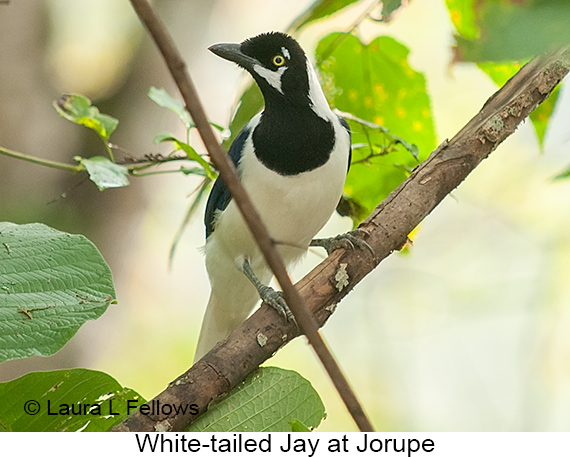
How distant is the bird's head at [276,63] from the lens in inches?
63.3

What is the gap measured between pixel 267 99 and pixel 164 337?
2.83 metres

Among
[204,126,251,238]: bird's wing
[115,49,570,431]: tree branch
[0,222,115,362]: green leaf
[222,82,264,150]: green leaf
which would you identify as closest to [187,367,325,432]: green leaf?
[115,49,570,431]: tree branch

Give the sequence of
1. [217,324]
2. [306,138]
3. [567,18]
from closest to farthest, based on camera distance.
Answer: [567,18] → [306,138] → [217,324]

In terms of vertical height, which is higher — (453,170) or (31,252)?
(453,170)

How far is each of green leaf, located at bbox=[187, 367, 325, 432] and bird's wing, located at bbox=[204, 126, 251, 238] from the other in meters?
0.86

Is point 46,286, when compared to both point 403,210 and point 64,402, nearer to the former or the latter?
point 64,402

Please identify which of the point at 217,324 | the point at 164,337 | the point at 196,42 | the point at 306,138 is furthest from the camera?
the point at 164,337

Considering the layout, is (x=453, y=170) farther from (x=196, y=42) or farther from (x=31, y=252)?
(x=196, y=42)

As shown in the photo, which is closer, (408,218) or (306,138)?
(408,218)

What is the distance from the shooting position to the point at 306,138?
1.64 m

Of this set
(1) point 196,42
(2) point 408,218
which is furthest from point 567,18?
(1) point 196,42

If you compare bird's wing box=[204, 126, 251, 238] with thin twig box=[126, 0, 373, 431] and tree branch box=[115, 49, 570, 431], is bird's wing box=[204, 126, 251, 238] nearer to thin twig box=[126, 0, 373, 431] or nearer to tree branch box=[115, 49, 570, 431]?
tree branch box=[115, 49, 570, 431]

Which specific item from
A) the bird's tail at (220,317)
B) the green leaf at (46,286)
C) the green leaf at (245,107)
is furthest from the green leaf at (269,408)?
the bird's tail at (220,317)

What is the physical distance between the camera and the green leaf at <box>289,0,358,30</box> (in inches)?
35.9
